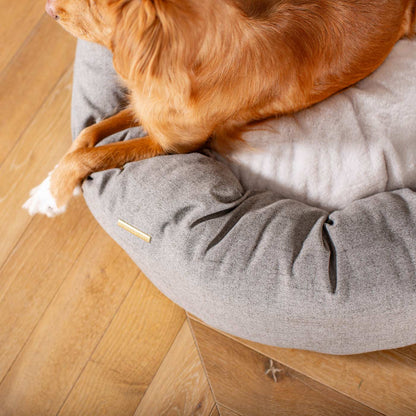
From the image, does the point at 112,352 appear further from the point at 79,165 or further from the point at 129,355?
the point at 79,165

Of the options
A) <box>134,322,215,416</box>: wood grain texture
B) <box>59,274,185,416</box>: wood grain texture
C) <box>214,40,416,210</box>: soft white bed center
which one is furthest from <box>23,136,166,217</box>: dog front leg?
<box>134,322,215,416</box>: wood grain texture

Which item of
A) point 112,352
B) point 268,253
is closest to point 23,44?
point 112,352

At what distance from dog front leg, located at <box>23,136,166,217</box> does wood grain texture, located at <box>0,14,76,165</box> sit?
0.49 meters

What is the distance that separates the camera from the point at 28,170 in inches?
71.0

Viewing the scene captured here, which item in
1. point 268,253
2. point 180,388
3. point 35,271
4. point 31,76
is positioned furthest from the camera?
point 31,76

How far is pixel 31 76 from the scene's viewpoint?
1934 mm

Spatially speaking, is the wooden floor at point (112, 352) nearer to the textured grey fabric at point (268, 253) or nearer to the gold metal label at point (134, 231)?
the textured grey fabric at point (268, 253)

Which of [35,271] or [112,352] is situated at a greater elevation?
[35,271]

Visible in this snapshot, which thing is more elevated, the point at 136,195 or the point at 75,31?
the point at 75,31

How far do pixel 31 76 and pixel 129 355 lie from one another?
131 cm

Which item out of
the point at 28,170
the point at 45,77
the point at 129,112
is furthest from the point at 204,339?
the point at 45,77

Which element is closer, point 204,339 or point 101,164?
point 101,164

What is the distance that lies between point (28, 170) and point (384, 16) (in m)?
1.47

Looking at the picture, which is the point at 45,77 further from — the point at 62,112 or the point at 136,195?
the point at 136,195
